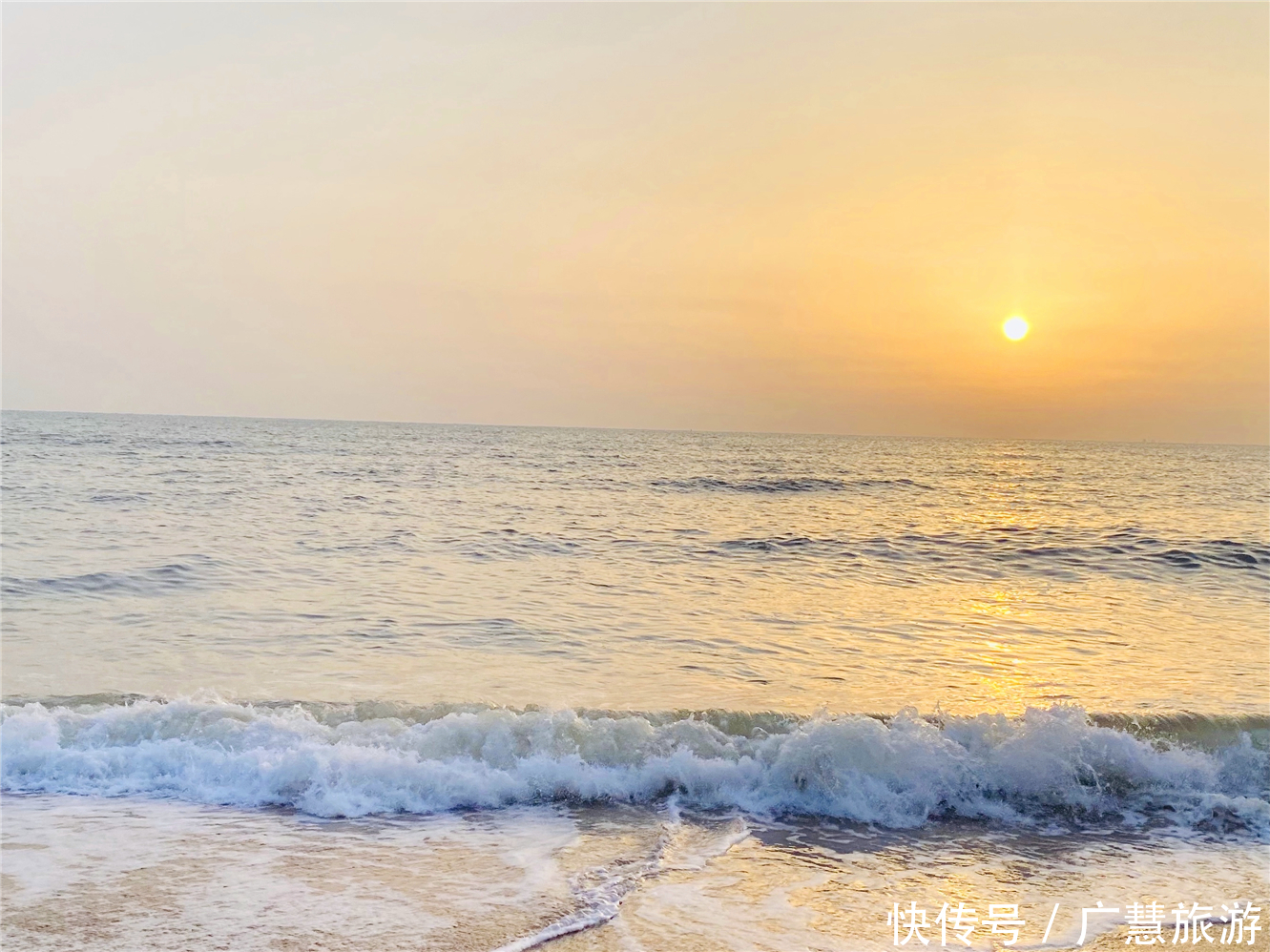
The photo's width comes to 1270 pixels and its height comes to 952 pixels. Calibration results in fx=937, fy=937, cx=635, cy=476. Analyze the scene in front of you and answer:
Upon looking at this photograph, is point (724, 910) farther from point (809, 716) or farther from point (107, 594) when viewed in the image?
point (107, 594)

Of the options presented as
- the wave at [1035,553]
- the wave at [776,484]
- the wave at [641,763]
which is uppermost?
the wave at [776,484]

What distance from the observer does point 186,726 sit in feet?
26.5

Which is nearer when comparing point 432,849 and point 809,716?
point 432,849

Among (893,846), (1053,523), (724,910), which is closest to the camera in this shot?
(724,910)

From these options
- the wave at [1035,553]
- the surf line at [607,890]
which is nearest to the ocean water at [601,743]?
the surf line at [607,890]

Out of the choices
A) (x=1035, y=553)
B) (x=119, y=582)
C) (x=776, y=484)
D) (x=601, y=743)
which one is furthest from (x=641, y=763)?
(x=776, y=484)

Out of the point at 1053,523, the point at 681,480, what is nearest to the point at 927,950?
the point at 1053,523

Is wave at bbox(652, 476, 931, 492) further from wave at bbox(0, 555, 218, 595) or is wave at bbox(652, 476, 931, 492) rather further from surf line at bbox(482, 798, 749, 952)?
surf line at bbox(482, 798, 749, 952)

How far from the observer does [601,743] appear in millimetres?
7977

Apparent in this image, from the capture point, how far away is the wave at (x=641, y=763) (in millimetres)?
7211

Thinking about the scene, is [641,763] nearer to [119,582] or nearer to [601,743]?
[601,743]

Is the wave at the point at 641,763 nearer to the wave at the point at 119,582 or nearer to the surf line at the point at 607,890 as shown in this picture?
the surf line at the point at 607,890

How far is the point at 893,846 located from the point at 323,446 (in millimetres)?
58483

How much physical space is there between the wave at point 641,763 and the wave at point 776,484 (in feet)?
90.4
